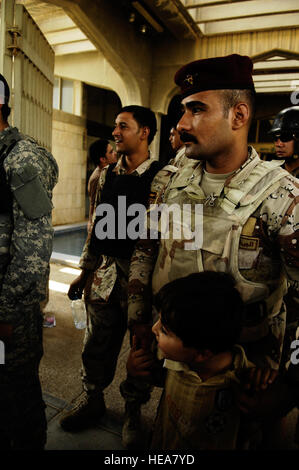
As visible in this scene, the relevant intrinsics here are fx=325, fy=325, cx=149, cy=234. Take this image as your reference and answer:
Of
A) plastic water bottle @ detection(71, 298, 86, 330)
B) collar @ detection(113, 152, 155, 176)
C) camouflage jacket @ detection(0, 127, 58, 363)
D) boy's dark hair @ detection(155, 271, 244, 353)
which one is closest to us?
boy's dark hair @ detection(155, 271, 244, 353)

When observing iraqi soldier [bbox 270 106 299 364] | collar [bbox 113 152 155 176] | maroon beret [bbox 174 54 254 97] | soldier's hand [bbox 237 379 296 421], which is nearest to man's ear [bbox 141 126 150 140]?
collar [bbox 113 152 155 176]

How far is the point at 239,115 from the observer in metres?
1.24

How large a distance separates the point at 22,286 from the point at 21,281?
0.02 m

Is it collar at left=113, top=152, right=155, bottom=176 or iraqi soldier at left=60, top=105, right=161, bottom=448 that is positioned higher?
collar at left=113, top=152, right=155, bottom=176

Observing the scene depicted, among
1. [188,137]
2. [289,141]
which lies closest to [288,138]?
[289,141]

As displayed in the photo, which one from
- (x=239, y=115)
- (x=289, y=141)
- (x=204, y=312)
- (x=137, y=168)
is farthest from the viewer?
(x=289, y=141)

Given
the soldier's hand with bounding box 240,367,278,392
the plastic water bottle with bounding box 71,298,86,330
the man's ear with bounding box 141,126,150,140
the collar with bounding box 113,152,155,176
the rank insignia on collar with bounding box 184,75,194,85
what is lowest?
the plastic water bottle with bounding box 71,298,86,330

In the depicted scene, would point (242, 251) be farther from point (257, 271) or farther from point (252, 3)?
point (252, 3)

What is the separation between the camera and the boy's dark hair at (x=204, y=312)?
924mm

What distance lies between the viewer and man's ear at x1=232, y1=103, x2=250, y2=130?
4.04 feet

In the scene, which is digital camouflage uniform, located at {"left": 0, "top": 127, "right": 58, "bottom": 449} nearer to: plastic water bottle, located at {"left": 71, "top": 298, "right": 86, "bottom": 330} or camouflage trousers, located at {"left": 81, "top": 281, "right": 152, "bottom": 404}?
camouflage trousers, located at {"left": 81, "top": 281, "right": 152, "bottom": 404}

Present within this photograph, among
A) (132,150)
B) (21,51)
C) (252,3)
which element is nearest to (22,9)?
(21,51)

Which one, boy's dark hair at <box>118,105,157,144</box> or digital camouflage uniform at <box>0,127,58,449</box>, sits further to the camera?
boy's dark hair at <box>118,105,157,144</box>

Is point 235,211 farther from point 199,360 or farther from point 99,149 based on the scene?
point 99,149
